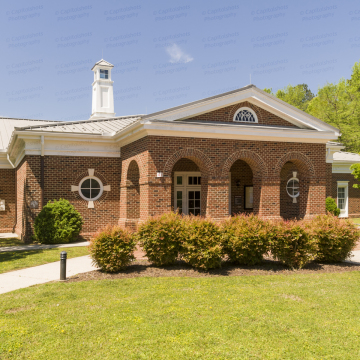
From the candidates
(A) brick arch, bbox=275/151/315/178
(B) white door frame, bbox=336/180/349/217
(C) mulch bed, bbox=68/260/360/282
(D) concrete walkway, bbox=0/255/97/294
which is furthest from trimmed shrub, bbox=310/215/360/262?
(B) white door frame, bbox=336/180/349/217

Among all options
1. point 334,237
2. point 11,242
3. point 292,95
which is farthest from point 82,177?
point 292,95

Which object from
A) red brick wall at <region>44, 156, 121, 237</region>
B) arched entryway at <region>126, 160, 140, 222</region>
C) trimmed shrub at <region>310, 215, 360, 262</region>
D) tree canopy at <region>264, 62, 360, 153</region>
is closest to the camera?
trimmed shrub at <region>310, 215, 360, 262</region>

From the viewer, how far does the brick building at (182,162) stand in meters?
13.3

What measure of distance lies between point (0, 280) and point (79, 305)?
3.05 m

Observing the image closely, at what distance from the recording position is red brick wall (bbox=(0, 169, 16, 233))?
18.2m

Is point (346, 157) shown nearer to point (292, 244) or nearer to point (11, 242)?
point (292, 244)

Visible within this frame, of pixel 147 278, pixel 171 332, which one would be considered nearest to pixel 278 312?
pixel 171 332

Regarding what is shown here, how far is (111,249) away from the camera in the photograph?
28.8ft

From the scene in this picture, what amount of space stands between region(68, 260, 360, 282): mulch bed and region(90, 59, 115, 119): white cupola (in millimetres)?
16163

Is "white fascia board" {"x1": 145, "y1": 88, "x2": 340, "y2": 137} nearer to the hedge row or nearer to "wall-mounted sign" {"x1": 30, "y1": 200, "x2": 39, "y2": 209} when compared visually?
the hedge row

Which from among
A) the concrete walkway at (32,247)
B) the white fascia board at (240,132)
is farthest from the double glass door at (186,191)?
the concrete walkway at (32,247)

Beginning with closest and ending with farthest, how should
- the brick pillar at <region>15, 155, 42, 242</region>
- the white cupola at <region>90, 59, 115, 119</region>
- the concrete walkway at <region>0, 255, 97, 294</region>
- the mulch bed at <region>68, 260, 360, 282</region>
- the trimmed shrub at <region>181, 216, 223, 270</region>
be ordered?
the concrete walkway at <region>0, 255, 97, 294</region> → the mulch bed at <region>68, 260, 360, 282</region> → the trimmed shrub at <region>181, 216, 223, 270</region> → the brick pillar at <region>15, 155, 42, 242</region> → the white cupola at <region>90, 59, 115, 119</region>

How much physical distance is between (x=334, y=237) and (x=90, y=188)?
9.82 metres

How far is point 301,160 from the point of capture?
49.4ft
